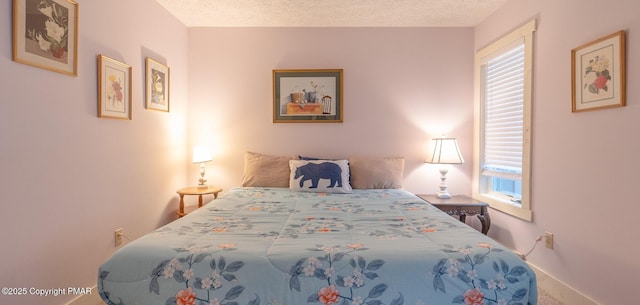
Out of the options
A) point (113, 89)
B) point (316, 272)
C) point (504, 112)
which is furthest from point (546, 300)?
point (113, 89)

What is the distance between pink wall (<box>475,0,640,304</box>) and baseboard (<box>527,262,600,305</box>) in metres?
0.04

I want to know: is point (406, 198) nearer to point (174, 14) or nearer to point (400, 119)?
point (400, 119)

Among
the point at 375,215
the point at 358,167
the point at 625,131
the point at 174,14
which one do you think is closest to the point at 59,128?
the point at 174,14

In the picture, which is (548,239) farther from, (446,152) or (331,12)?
(331,12)

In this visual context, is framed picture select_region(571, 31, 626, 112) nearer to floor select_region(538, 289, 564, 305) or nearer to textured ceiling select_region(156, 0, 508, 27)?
textured ceiling select_region(156, 0, 508, 27)

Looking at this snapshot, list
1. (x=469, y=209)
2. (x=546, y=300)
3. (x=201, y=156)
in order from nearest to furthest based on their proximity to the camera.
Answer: (x=546, y=300), (x=469, y=209), (x=201, y=156)

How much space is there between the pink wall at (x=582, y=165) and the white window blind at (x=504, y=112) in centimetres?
22

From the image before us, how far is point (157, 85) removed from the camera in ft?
9.39

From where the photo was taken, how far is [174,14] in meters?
3.12

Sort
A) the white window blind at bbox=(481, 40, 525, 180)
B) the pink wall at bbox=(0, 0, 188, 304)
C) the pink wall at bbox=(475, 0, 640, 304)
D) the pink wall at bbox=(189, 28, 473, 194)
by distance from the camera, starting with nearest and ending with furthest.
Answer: the pink wall at bbox=(0, 0, 188, 304), the pink wall at bbox=(475, 0, 640, 304), the white window blind at bbox=(481, 40, 525, 180), the pink wall at bbox=(189, 28, 473, 194)

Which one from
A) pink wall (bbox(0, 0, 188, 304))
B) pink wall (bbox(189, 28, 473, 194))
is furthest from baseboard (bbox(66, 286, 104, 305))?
pink wall (bbox(189, 28, 473, 194))

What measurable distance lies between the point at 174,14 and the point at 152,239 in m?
2.58

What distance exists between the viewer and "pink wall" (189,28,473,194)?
3.38m

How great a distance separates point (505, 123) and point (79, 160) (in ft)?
11.4
